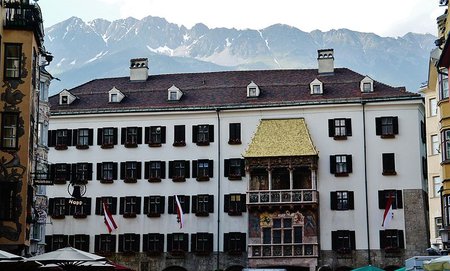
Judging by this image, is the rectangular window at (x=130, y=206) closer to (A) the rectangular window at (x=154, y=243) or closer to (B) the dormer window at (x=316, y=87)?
(A) the rectangular window at (x=154, y=243)

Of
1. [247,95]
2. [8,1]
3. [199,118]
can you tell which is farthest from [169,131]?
[8,1]

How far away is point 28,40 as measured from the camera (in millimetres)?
39469

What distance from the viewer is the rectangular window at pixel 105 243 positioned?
68312 millimetres

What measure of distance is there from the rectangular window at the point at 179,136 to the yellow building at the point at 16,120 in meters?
28.9

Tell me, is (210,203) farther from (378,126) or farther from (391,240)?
(378,126)

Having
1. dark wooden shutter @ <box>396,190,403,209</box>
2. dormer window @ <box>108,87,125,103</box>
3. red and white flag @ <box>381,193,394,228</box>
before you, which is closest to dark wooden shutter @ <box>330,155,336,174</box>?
dark wooden shutter @ <box>396,190,403,209</box>

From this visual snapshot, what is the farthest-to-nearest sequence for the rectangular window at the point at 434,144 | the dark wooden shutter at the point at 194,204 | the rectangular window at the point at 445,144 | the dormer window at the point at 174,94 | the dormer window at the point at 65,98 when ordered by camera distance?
1. the dormer window at the point at 65,98
2. the dormer window at the point at 174,94
3. the dark wooden shutter at the point at 194,204
4. the rectangular window at the point at 434,144
5. the rectangular window at the point at 445,144

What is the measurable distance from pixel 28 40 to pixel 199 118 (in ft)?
103

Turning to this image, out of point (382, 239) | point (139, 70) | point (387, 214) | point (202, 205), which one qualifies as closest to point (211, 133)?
point (202, 205)

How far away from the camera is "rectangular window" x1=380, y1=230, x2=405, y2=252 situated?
210 ft

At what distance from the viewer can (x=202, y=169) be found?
224ft

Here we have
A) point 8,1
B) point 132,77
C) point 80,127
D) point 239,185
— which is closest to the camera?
point 8,1

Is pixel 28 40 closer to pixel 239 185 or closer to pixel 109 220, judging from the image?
pixel 109 220

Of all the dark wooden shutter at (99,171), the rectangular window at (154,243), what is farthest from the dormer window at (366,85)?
the dark wooden shutter at (99,171)
